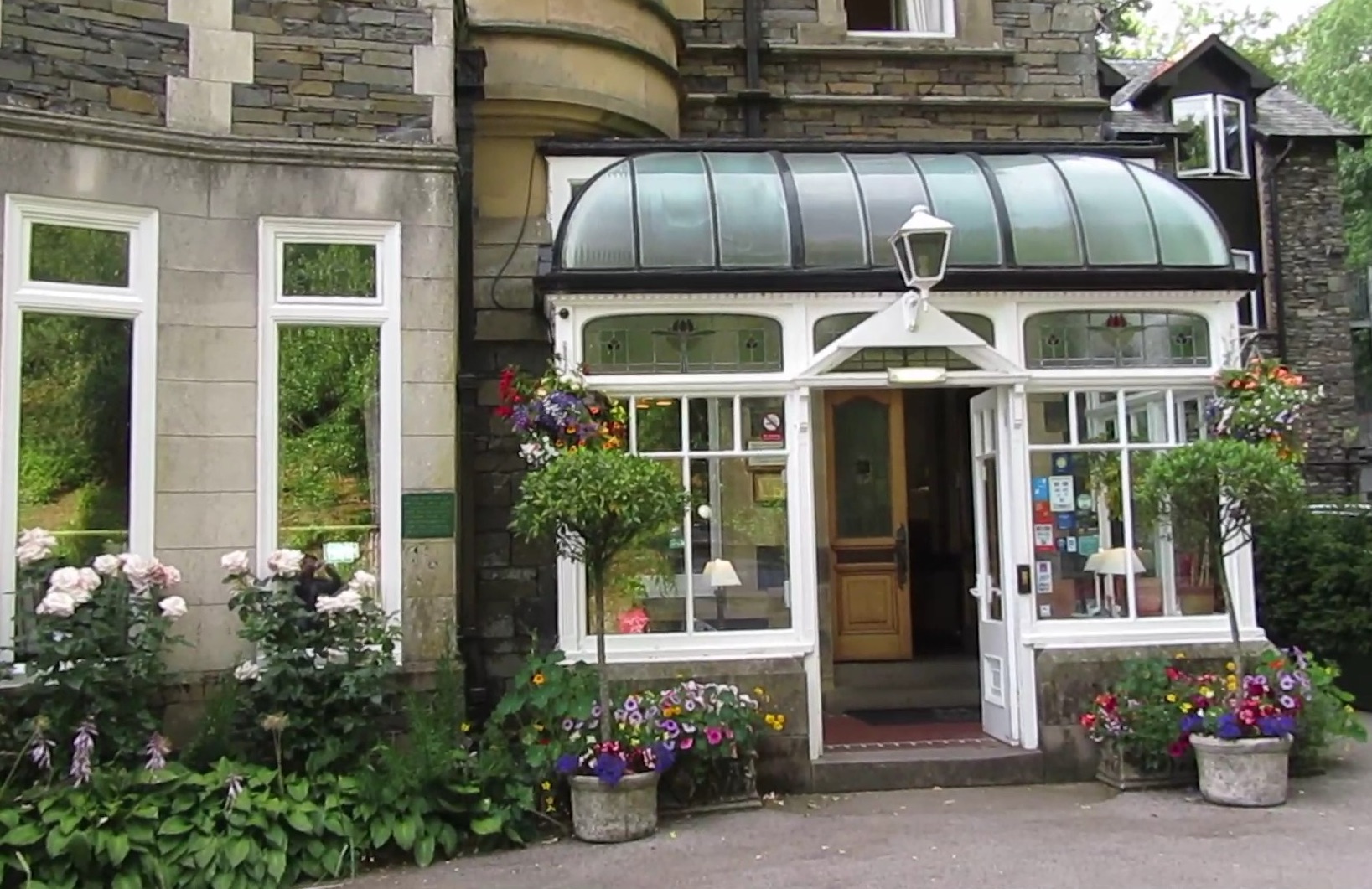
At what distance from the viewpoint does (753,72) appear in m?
9.98

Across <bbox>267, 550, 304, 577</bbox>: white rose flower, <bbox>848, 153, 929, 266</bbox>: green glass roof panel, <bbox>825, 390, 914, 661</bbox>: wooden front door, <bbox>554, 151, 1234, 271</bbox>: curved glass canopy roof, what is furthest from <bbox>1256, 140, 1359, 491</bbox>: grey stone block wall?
<bbox>267, 550, 304, 577</bbox>: white rose flower

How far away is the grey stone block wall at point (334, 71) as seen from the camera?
712cm

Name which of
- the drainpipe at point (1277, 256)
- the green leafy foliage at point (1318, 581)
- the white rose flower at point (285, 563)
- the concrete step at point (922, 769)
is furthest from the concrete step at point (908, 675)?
the drainpipe at point (1277, 256)

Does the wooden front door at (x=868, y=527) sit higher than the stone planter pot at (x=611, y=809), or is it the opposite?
the wooden front door at (x=868, y=527)

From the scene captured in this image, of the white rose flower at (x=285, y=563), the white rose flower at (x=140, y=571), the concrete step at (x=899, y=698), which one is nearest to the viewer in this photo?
the white rose flower at (x=140, y=571)

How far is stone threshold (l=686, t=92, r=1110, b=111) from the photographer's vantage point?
9938 millimetres

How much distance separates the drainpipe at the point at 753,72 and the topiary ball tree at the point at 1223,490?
4410mm

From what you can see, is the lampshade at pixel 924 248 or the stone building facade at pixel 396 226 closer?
the stone building facade at pixel 396 226

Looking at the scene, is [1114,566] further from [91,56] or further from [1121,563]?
[91,56]

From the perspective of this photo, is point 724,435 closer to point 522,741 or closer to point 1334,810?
point 522,741

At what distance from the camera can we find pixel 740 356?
7.63m

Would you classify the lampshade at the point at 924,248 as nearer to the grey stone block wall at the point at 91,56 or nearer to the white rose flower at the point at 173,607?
the grey stone block wall at the point at 91,56

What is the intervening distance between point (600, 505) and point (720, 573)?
147 centimetres

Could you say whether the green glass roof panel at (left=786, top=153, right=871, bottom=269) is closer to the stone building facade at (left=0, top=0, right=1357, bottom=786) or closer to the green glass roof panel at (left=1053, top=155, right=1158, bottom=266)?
the stone building facade at (left=0, top=0, right=1357, bottom=786)
